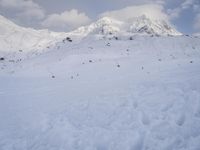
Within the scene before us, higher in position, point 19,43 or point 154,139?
point 19,43

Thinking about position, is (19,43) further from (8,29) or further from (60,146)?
(60,146)

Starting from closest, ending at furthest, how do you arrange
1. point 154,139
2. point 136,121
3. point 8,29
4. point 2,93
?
point 154,139 → point 136,121 → point 2,93 → point 8,29

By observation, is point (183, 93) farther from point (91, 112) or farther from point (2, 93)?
point (2, 93)

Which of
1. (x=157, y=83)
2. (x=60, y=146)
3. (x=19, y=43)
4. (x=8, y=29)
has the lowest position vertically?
(x=60, y=146)

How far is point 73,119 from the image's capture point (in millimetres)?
10094

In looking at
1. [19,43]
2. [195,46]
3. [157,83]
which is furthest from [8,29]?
[157,83]

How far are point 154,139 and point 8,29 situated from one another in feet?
487

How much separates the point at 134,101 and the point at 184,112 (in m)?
2.28

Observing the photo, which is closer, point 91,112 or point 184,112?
point 184,112

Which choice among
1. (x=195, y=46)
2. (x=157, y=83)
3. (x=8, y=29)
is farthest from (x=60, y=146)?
(x=8, y=29)

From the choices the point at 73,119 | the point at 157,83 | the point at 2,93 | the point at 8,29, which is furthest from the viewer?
the point at 8,29

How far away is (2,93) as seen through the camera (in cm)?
1692

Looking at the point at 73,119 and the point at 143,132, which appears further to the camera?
the point at 73,119

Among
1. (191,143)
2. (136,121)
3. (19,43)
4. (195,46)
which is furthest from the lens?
(19,43)
